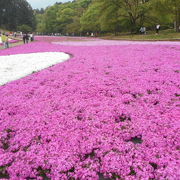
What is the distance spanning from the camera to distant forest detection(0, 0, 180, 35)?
1884 inches

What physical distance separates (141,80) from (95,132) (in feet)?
16.2

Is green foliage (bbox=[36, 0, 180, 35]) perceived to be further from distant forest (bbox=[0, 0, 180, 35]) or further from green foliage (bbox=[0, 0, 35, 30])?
green foliage (bbox=[0, 0, 35, 30])

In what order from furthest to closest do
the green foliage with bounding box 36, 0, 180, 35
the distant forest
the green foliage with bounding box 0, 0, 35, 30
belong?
the green foliage with bounding box 0, 0, 35, 30
the distant forest
the green foliage with bounding box 36, 0, 180, 35

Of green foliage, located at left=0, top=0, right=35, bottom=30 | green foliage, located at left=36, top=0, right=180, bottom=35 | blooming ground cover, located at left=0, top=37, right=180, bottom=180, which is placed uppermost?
green foliage, located at left=0, top=0, right=35, bottom=30

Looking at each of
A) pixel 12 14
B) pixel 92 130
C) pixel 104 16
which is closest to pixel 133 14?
pixel 104 16

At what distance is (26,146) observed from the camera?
204 inches

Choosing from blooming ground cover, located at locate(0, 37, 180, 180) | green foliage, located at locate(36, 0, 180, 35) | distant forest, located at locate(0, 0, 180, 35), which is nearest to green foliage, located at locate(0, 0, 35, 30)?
distant forest, located at locate(0, 0, 180, 35)

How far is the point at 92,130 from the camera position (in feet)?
18.1

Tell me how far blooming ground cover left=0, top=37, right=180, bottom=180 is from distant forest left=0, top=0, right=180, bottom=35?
3736 centimetres

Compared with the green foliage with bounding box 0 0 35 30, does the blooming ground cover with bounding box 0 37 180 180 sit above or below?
below

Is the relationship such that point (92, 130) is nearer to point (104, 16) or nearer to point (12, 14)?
point (104, 16)

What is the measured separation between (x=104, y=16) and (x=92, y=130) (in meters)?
59.5

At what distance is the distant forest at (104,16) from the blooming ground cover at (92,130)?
37.4m

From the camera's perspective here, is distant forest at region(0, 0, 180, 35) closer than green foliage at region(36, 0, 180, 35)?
No
